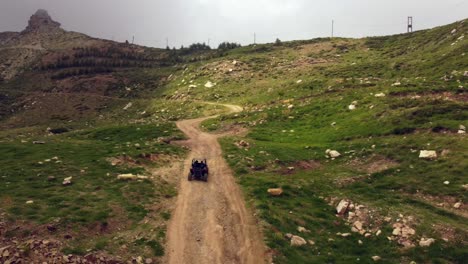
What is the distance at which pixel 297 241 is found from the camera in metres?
24.4

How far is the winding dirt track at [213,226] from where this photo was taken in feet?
74.8

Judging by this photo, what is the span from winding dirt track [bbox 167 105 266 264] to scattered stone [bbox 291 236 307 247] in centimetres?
188

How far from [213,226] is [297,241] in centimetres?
539

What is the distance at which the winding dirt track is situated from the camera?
22.8 m

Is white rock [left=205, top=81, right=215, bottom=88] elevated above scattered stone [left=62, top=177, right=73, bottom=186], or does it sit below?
above

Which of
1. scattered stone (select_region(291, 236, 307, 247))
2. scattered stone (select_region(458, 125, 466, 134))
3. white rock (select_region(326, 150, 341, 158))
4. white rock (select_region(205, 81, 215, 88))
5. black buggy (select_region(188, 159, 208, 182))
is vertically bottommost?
scattered stone (select_region(291, 236, 307, 247))

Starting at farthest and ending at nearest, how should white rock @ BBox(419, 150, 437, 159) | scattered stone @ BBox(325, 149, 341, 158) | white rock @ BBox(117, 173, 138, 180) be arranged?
scattered stone @ BBox(325, 149, 341, 158), white rock @ BBox(419, 150, 437, 159), white rock @ BBox(117, 173, 138, 180)

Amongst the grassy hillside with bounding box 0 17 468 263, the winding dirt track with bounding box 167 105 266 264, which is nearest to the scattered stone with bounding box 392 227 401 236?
the grassy hillside with bounding box 0 17 468 263

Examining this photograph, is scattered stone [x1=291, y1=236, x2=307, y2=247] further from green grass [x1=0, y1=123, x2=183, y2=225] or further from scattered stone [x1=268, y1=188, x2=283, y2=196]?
green grass [x1=0, y1=123, x2=183, y2=225]

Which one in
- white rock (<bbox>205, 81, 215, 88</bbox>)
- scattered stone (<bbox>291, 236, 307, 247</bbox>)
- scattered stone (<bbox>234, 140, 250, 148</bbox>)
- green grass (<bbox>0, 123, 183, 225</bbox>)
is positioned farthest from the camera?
white rock (<bbox>205, 81, 215, 88</bbox>)

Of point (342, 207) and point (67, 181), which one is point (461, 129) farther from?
point (67, 181)

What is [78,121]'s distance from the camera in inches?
3310

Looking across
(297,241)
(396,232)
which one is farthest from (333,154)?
(297,241)

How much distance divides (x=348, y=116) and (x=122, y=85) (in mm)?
78817
